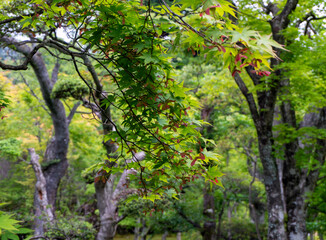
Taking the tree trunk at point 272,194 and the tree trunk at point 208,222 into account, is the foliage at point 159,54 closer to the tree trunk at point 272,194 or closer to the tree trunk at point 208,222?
the tree trunk at point 272,194

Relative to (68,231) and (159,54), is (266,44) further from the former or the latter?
(68,231)

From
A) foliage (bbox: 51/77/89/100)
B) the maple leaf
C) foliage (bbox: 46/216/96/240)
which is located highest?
foliage (bbox: 51/77/89/100)

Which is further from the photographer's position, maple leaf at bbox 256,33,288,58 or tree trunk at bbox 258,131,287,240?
tree trunk at bbox 258,131,287,240

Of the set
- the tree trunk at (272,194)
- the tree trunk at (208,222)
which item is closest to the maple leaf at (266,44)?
the tree trunk at (272,194)

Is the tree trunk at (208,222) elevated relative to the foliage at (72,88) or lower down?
lower down

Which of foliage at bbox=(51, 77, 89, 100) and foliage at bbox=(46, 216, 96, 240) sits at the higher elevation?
foliage at bbox=(51, 77, 89, 100)

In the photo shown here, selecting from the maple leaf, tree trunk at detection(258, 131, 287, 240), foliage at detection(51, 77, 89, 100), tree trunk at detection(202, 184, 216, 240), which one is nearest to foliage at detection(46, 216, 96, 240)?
foliage at detection(51, 77, 89, 100)

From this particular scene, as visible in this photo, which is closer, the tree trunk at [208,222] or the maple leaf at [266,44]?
the maple leaf at [266,44]

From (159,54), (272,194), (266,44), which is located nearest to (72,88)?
(272,194)

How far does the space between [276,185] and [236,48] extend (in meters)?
5.47

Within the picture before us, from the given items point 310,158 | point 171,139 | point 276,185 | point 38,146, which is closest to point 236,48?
point 171,139

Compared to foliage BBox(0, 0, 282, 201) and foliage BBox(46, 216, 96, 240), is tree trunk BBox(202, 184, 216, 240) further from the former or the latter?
foliage BBox(0, 0, 282, 201)

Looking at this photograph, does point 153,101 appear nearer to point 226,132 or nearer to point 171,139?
point 171,139

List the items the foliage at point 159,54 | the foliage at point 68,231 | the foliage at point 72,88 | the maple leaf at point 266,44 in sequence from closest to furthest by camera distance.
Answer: the maple leaf at point 266,44 → the foliage at point 159,54 → the foliage at point 68,231 → the foliage at point 72,88
